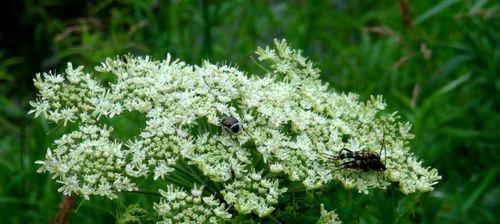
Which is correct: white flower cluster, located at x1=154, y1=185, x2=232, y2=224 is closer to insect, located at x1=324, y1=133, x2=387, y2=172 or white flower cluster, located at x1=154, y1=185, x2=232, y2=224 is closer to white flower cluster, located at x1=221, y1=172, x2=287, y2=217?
white flower cluster, located at x1=221, y1=172, x2=287, y2=217

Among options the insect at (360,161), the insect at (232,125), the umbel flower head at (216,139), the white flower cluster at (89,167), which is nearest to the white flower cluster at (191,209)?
the umbel flower head at (216,139)

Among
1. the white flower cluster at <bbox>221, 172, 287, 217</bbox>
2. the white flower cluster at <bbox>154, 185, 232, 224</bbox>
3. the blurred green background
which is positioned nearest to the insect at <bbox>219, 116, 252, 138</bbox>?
the white flower cluster at <bbox>221, 172, 287, 217</bbox>

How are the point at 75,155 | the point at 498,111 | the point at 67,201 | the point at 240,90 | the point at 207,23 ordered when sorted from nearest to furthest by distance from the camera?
the point at 75,155 → the point at 240,90 → the point at 67,201 → the point at 207,23 → the point at 498,111

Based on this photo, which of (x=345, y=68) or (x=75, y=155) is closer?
(x=75, y=155)

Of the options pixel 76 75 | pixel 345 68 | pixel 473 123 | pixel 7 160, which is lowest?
pixel 76 75

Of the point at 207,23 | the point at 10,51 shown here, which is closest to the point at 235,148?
the point at 207,23

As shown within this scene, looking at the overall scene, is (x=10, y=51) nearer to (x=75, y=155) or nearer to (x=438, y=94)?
(x=438, y=94)

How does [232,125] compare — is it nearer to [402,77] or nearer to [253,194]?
[253,194]
